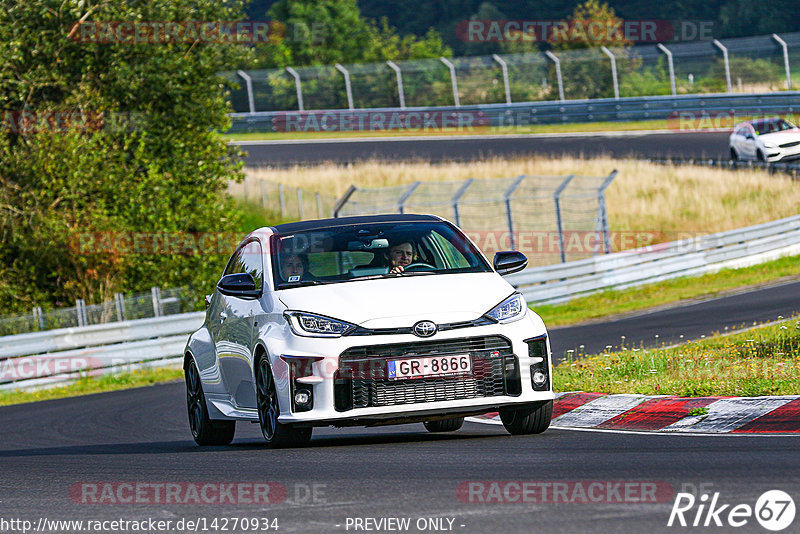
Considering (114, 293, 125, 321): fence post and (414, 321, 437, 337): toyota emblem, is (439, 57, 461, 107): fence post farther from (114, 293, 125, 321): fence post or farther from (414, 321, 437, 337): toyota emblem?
(414, 321, 437, 337): toyota emblem

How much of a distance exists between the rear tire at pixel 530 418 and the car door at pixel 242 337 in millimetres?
1836

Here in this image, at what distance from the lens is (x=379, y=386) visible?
28.0 ft

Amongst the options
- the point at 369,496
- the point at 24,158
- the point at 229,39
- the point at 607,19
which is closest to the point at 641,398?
→ the point at 369,496

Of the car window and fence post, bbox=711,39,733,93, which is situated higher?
the car window

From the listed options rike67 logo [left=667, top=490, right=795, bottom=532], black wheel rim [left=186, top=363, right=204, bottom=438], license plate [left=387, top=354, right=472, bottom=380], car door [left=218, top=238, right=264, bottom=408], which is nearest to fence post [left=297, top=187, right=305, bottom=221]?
black wheel rim [left=186, top=363, right=204, bottom=438]

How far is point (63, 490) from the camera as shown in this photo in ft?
25.1

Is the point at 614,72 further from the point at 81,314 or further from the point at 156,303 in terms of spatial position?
the point at 81,314

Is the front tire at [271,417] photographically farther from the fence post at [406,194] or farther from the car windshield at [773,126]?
the car windshield at [773,126]

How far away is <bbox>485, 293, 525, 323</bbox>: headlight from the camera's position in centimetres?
878

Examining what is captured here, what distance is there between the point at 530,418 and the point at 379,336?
1.39 m

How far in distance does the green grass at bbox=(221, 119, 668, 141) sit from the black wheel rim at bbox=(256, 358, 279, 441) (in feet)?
131

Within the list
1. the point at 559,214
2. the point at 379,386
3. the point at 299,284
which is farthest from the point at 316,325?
the point at 559,214

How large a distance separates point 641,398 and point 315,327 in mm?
2992

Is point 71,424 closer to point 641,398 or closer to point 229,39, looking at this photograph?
point 641,398
